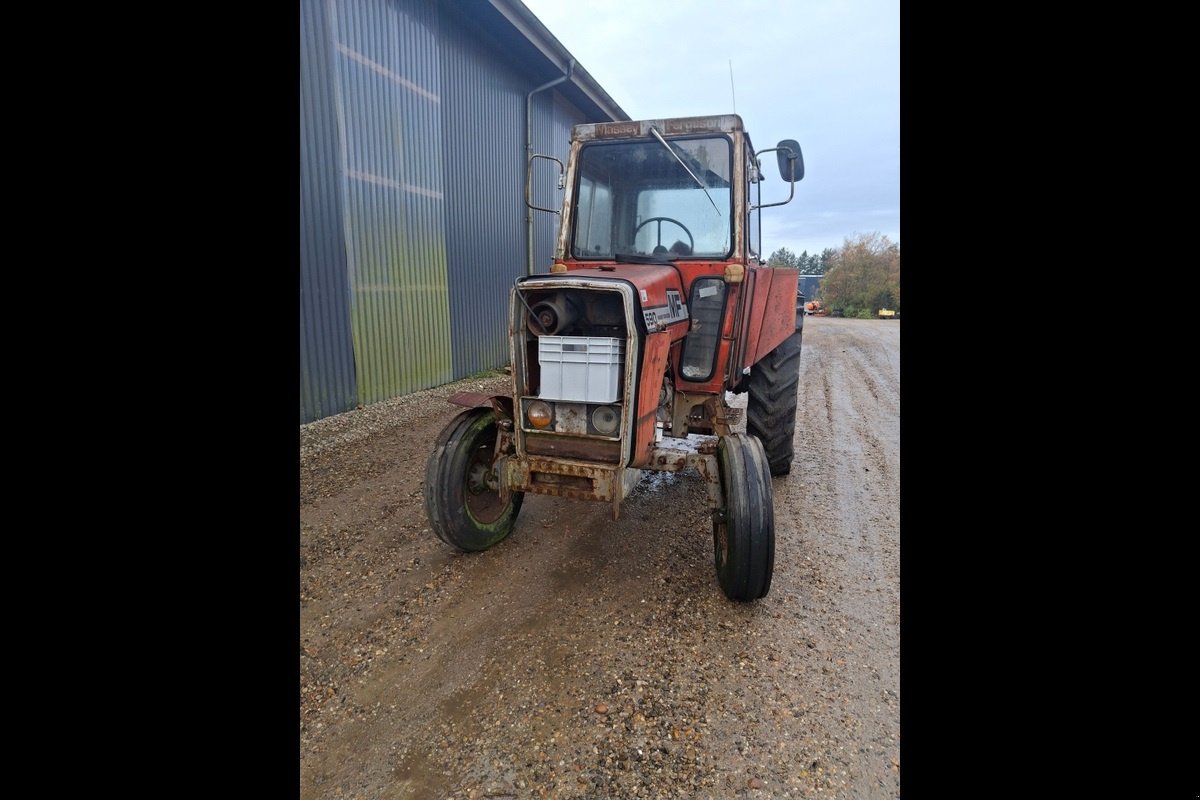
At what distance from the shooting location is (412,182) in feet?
25.0

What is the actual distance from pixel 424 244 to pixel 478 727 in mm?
6902

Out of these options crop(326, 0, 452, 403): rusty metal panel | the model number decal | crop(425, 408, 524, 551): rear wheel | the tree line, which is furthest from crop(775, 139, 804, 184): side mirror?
the tree line

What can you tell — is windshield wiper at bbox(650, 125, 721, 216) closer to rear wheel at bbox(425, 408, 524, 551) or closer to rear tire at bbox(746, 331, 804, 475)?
rear tire at bbox(746, 331, 804, 475)

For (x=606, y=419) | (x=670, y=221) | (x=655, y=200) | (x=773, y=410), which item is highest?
(x=655, y=200)

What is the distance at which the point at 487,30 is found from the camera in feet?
28.3

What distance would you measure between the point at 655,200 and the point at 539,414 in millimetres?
1887

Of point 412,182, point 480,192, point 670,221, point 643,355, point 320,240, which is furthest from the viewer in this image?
point 480,192

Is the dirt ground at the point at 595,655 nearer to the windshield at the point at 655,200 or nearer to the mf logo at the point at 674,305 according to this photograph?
the mf logo at the point at 674,305

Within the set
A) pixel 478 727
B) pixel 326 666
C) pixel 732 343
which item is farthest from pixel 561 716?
pixel 732 343

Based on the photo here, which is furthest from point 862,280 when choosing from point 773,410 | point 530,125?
point 773,410

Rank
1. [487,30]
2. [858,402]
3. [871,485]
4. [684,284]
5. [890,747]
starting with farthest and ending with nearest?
[487,30], [858,402], [871,485], [684,284], [890,747]

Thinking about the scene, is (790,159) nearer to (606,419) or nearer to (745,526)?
(606,419)

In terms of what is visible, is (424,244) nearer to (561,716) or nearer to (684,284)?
(684,284)

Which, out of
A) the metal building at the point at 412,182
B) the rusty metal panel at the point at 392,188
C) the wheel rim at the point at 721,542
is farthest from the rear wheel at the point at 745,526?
the rusty metal panel at the point at 392,188
